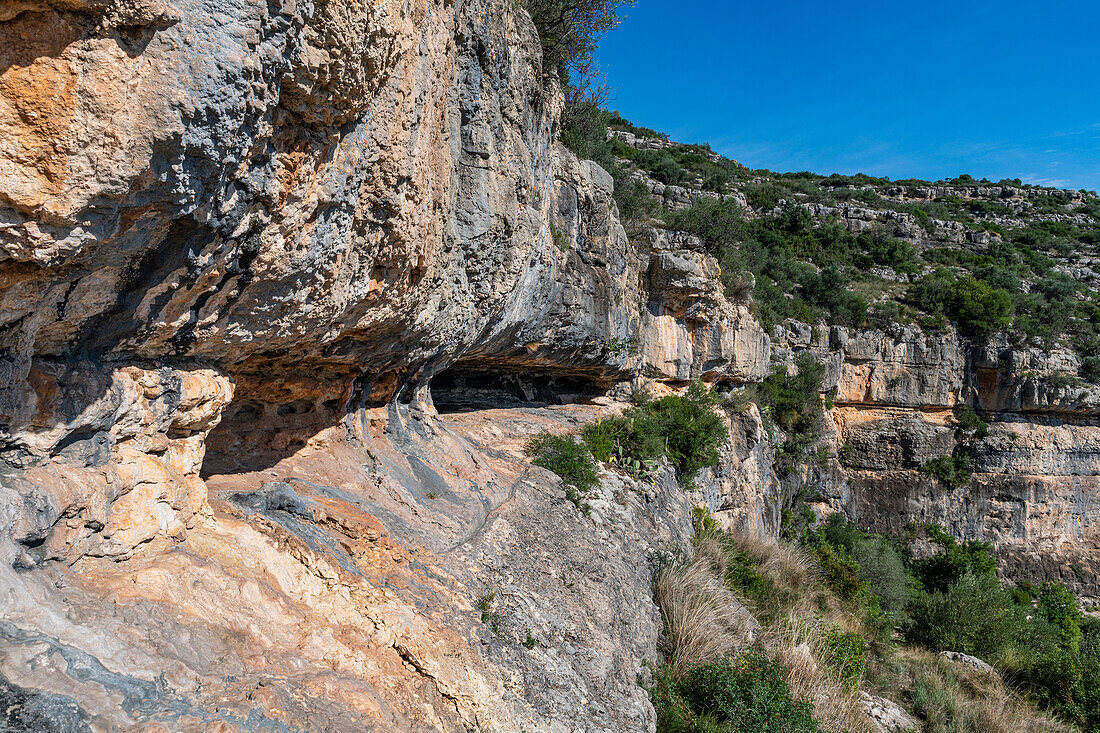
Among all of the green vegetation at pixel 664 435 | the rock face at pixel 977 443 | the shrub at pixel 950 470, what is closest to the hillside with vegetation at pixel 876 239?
the rock face at pixel 977 443

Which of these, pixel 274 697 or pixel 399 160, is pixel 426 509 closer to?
pixel 274 697

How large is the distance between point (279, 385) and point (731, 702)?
14.4 feet

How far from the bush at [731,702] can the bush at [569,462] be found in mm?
1967

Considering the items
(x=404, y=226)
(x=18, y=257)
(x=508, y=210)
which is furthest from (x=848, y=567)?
(x=18, y=257)

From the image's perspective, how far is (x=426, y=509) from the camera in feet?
14.1

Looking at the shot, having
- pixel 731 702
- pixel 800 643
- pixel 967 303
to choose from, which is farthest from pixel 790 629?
Result: pixel 967 303

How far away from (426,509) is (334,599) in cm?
160

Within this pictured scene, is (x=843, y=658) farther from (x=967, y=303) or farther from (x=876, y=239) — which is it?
(x=876, y=239)

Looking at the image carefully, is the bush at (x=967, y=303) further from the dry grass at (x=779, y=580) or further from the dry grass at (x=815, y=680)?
the dry grass at (x=815, y=680)

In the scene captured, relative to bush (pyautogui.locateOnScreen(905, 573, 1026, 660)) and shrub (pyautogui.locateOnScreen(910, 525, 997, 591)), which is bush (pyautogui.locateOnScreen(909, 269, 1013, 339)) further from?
bush (pyautogui.locateOnScreen(905, 573, 1026, 660))

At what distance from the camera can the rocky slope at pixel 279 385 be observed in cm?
151

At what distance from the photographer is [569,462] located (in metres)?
6.79

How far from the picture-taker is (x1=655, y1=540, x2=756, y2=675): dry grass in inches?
197

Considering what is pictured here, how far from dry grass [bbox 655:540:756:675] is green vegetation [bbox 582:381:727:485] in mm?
2190
